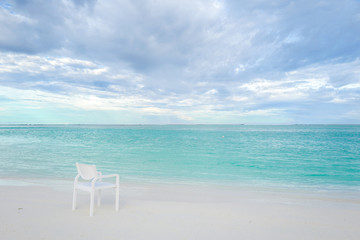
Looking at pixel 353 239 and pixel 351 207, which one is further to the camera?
pixel 351 207

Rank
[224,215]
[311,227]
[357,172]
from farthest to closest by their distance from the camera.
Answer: [357,172] < [224,215] < [311,227]

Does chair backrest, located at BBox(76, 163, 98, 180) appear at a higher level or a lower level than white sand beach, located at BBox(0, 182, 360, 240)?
higher

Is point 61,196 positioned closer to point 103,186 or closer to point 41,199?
point 41,199

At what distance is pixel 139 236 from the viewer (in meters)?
3.84

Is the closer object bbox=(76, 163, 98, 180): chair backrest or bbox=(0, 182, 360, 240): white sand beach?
bbox=(0, 182, 360, 240): white sand beach

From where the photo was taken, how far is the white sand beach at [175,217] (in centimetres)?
398

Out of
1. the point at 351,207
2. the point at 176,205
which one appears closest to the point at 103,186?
the point at 176,205

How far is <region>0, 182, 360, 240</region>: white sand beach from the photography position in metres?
3.98

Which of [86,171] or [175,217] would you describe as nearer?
[86,171]

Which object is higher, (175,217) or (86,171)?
(86,171)

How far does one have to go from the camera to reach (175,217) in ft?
15.7

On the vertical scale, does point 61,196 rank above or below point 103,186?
below

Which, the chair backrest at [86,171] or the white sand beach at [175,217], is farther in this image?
the chair backrest at [86,171]

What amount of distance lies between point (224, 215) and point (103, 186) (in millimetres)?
2870
